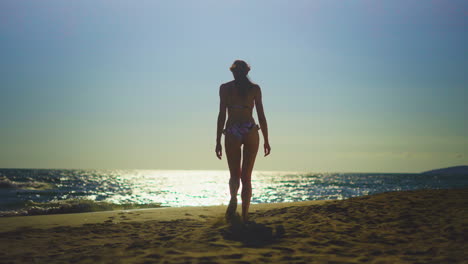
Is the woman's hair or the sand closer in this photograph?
the sand

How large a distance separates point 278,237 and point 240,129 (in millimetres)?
1867

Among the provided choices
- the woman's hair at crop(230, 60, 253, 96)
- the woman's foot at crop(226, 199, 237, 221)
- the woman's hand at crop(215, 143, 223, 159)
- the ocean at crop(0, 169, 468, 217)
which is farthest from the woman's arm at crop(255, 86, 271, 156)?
the ocean at crop(0, 169, 468, 217)

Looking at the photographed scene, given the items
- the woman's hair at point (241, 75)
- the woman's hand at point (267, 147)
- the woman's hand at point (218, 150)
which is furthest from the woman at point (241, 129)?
the woman's hand at point (267, 147)

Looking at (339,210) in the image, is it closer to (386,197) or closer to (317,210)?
(317,210)

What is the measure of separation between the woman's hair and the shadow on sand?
2146 mm

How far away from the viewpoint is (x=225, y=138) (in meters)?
5.34

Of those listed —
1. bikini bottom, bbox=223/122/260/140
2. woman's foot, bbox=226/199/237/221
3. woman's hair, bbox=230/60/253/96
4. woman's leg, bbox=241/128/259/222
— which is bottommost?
woman's foot, bbox=226/199/237/221

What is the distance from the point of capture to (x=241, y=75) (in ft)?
17.2

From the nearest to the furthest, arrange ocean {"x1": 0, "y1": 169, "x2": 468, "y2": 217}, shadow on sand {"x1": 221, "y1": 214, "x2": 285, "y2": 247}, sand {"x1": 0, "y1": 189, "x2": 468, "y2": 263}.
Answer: sand {"x1": 0, "y1": 189, "x2": 468, "y2": 263} < shadow on sand {"x1": 221, "y1": 214, "x2": 285, "y2": 247} < ocean {"x1": 0, "y1": 169, "x2": 468, "y2": 217}

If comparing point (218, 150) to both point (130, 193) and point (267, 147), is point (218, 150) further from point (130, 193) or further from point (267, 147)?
point (130, 193)

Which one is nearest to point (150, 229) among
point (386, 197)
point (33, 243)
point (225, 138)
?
point (33, 243)

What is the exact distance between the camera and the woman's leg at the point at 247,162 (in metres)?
5.23

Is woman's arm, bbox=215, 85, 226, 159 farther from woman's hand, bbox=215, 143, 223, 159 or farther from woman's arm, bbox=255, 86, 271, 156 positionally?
woman's arm, bbox=255, 86, 271, 156

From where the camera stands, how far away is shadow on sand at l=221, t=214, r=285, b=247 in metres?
3.95
